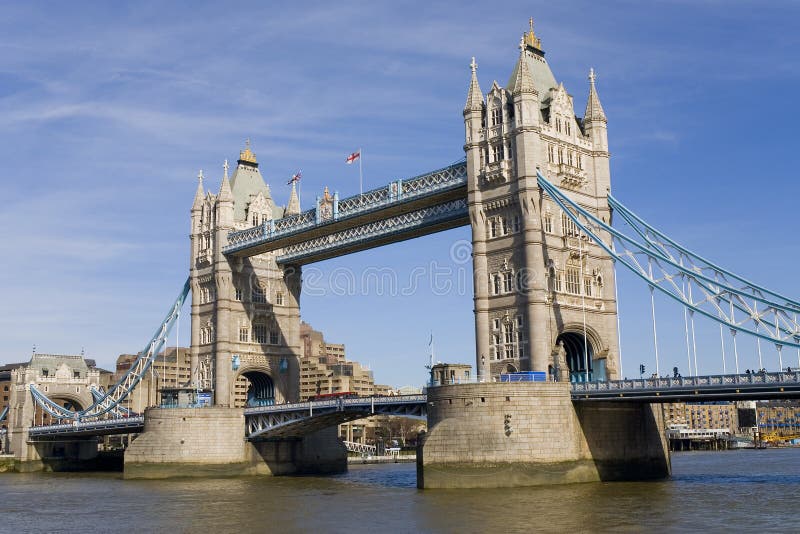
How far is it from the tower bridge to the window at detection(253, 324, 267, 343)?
0.36ft

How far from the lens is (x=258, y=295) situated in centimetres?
9556

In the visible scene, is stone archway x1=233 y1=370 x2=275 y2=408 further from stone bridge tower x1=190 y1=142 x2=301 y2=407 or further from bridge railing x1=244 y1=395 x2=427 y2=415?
bridge railing x1=244 y1=395 x2=427 y2=415

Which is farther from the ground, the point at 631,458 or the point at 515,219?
the point at 515,219

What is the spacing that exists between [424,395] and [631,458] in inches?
589

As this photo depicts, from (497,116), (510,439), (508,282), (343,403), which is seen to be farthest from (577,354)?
(343,403)

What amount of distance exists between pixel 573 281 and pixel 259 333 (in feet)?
127

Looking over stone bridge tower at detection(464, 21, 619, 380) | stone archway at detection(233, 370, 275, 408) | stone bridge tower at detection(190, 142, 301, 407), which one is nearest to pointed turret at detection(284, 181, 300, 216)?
stone bridge tower at detection(190, 142, 301, 407)

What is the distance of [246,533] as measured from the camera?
135 feet

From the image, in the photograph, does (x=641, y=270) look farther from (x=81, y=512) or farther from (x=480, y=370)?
(x=81, y=512)

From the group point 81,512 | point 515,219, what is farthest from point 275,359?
point 81,512

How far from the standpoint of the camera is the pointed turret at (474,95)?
69.9 metres

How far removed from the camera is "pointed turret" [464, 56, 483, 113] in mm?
69938

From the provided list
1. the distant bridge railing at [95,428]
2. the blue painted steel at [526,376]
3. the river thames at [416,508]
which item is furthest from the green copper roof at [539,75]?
the distant bridge railing at [95,428]

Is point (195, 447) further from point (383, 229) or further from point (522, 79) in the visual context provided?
point (522, 79)
